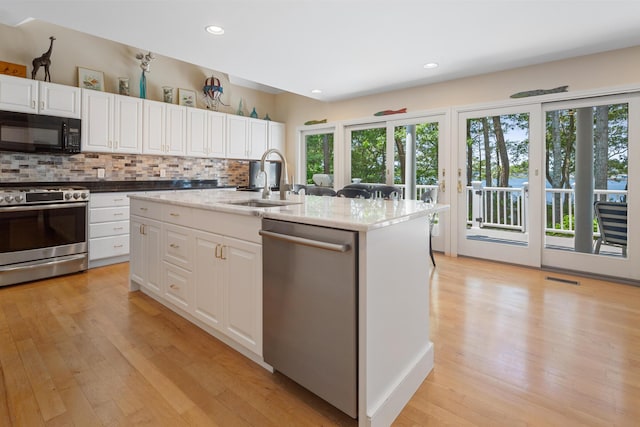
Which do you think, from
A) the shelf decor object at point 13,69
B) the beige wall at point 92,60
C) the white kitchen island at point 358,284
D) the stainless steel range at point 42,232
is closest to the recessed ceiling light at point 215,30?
the beige wall at point 92,60

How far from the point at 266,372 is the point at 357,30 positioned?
282cm

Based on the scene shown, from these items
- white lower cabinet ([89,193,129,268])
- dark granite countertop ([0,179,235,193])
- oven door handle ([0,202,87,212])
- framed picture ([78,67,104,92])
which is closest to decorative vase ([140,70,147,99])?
framed picture ([78,67,104,92])

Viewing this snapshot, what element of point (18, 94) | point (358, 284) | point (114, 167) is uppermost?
point (18, 94)

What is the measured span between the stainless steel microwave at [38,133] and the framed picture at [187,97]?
161 centimetres

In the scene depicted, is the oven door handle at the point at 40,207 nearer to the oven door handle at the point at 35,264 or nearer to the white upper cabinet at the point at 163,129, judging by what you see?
the oven door handle at the point at 35,264

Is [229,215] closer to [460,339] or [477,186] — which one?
[460,339]

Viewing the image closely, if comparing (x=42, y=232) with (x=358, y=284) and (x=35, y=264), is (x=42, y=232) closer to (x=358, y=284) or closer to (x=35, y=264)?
(x=35, y=264)

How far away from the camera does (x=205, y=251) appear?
80.3 inches

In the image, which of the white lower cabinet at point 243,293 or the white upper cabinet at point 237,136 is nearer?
the white lower cabinet at point 243,293

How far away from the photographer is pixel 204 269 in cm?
205

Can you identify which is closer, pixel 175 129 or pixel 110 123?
pixel 110 123

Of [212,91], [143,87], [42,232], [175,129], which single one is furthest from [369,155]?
[42,232]

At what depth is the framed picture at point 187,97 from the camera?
5009 millimetres

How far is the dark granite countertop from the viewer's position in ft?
12.3
